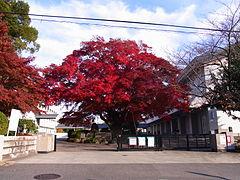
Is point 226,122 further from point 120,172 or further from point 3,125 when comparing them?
point 3,125

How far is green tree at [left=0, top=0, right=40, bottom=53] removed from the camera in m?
25.0

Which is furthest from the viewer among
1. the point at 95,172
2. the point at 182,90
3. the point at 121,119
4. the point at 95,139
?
the point at 95,139

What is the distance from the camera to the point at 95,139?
34.7 meters

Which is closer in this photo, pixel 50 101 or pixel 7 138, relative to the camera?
pixel 7 138

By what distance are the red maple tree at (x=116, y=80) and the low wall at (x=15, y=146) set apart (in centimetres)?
811

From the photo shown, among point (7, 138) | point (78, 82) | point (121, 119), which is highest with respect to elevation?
point (78, 82)

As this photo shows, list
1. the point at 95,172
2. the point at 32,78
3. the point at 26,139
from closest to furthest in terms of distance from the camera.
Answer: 1. the point at 95,172
2. the point at 26,139
3. the point at 32,78

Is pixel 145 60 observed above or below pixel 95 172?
above

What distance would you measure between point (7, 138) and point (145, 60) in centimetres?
1619

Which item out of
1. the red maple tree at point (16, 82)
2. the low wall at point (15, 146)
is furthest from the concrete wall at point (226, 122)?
the low wall at point (15, 146)

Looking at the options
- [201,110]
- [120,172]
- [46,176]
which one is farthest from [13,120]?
[201,110]

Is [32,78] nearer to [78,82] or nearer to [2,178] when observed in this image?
[78,82]

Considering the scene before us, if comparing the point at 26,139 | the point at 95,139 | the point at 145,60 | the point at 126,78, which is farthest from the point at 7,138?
the point at 95,139

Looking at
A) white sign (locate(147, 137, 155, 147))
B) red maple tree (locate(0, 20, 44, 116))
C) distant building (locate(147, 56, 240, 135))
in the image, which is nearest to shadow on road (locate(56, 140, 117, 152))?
white sign (locate(147, 137, 155, 147))
